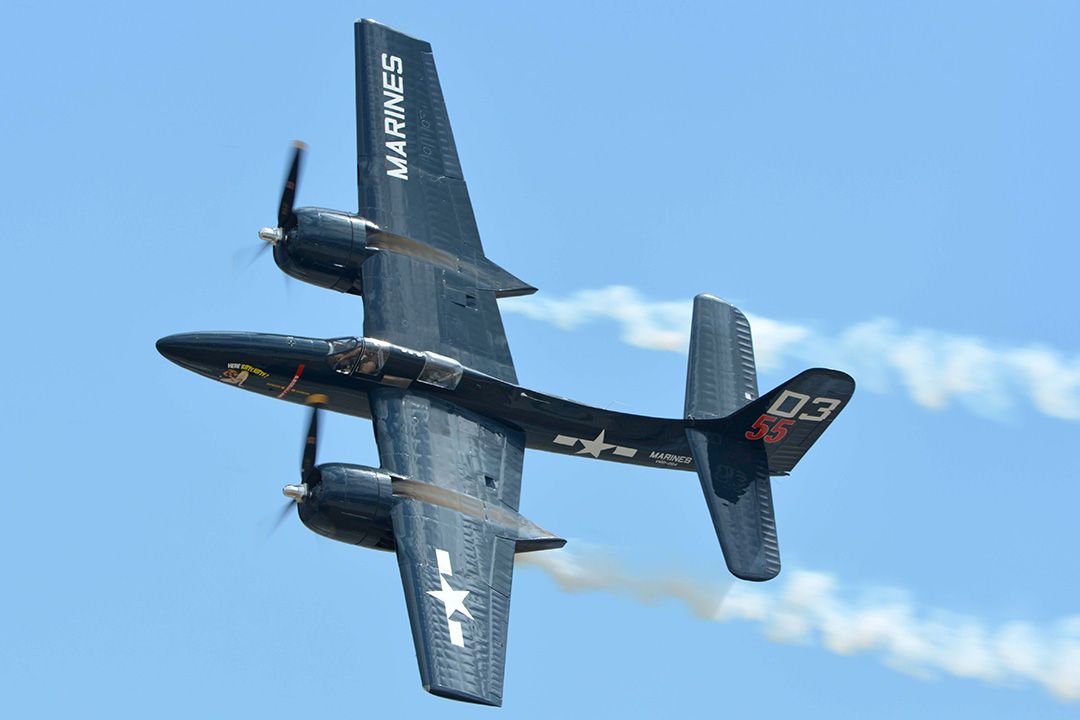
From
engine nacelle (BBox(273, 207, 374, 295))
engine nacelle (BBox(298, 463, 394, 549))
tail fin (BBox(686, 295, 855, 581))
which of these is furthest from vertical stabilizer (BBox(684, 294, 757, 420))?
engine nacelle (BBox(298, 463, 394, 549))

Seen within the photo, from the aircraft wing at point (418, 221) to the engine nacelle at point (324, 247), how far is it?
0.44 metres

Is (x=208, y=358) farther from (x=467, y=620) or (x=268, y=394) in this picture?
(x=467, y=620)

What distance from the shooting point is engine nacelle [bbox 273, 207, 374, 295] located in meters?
54.6

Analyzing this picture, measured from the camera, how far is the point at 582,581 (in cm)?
5262

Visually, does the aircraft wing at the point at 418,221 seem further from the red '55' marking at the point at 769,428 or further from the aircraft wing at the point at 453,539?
the red '55' marking at the point at 769,428

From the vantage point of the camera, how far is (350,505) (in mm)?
48625

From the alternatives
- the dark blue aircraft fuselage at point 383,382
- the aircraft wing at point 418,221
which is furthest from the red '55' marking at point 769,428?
the aircraft wing at point 418,221

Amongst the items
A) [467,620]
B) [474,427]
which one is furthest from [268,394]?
[467,620]

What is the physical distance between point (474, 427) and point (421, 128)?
9718mm

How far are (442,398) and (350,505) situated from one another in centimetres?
545

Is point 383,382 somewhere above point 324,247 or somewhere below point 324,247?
below

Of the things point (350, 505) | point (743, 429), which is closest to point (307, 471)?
point (350, 505)

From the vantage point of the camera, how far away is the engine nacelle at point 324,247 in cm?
5456

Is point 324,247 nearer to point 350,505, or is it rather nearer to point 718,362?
point 350,505
